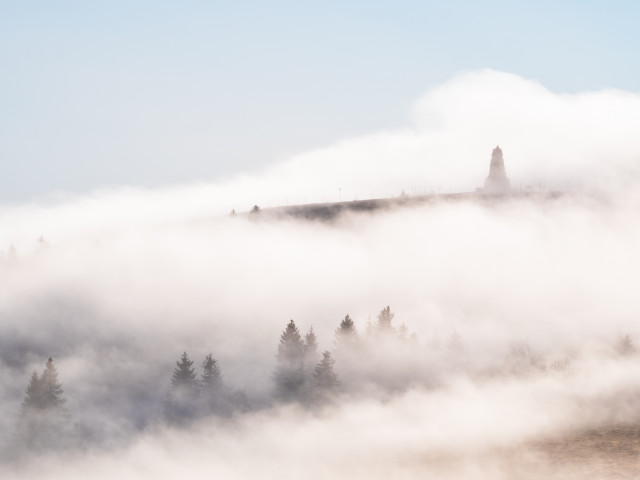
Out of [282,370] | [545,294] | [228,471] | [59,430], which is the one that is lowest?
[228,471]

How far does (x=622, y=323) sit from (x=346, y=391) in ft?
237

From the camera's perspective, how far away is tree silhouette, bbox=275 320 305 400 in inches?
4206

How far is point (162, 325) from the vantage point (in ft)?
544

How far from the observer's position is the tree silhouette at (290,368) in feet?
351

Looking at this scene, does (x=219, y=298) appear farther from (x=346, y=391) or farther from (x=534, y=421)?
(x=534, y=421)

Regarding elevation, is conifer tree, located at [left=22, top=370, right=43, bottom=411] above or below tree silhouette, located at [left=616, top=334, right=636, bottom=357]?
below

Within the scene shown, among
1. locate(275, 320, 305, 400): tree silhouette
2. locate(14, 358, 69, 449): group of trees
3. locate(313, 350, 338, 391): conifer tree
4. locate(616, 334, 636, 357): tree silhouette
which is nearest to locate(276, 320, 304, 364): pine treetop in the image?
locate(275, 320, 305, 400): tree silhouette

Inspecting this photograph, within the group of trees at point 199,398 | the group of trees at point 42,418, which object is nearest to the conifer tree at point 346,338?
the group of trees at point 199,398

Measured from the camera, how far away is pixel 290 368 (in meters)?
109

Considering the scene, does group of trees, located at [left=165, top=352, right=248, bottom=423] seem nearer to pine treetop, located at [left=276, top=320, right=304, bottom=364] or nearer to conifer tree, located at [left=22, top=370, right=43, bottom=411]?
pine treetop, located at [left=276, top=320, right=304, bottom=364]

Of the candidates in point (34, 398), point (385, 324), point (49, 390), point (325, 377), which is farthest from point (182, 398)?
point (385, 324)

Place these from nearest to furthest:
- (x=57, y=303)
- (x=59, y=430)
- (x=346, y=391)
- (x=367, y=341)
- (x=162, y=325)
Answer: (x=59, y=430)
(x=346, y=391)
(x=367, y=341)
(x=162, y=325)
(x=57, y=303)

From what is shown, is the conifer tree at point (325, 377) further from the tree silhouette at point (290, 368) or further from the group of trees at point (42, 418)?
the group of trees at point (42, 418)

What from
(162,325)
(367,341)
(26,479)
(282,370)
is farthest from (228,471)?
(162,325)
